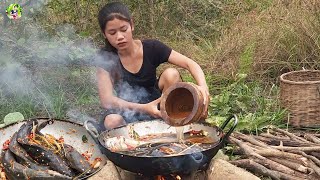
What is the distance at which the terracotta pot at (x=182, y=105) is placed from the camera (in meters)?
2.91

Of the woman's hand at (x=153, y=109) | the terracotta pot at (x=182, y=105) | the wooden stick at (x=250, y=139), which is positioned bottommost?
the wooden stick at (x=250, y=139)

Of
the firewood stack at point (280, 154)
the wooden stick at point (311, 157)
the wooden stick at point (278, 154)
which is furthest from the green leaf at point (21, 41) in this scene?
the wooden stick at point (311, 157)

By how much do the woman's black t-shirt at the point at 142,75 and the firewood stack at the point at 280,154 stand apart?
0.94 meters

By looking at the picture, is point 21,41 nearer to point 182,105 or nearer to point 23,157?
point 23,157

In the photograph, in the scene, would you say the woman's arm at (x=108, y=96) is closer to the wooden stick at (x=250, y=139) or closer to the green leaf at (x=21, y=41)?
the wooden stick at (x=250, y=139)

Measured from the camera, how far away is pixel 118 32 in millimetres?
3916

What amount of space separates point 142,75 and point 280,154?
146 cm

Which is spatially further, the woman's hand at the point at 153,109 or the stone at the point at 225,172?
the woman's hand at the point at 153,109

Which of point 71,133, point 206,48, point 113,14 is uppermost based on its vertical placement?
point 113,14

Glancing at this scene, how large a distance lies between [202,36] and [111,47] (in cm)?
458

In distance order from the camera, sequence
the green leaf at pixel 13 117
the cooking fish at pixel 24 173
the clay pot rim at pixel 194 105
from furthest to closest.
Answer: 1. the green leaf at pixel 13 117
2. the cooking fish at pixel 24 173
3. the clay pot rim at pixel 194 105

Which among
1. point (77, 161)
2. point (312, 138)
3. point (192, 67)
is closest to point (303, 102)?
point (312, 138)

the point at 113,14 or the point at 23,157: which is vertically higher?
the point at 113,14

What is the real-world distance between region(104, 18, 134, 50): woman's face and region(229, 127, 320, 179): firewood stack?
4.58 feet
